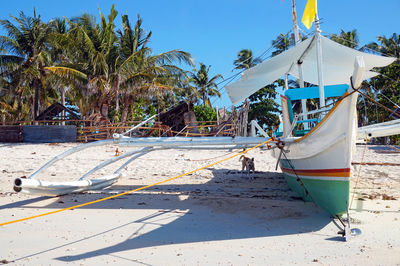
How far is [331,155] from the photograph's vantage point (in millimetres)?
4121

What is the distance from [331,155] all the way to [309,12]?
333cm

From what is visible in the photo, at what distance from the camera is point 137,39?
19219 mm

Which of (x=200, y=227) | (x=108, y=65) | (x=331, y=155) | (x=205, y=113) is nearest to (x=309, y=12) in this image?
(x=331, y=155)

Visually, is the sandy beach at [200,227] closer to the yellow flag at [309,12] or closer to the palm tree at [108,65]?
the yellow flag at [309,12]

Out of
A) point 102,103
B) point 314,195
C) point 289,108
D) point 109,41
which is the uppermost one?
point 109,41

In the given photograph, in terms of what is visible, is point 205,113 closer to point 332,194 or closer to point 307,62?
point 307,62

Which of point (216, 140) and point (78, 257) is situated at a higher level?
point (216, 140)

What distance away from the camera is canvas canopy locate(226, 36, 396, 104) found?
6.92 meters

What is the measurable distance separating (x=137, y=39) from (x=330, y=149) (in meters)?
17.3

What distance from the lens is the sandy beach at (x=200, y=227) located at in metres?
3.16

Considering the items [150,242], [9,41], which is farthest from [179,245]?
[9,41]

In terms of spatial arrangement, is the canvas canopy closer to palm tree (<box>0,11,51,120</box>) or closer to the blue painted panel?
the blue painted panel

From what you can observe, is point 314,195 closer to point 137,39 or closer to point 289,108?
point 289,108

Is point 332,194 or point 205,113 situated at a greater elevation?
point 205,113
